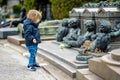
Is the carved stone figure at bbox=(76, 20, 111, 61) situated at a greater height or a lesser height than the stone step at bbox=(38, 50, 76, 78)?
greater

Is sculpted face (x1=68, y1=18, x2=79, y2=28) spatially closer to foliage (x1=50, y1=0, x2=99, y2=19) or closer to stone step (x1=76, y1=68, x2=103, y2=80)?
stone step (x1=76, y1=68, x2=103, y2=80)

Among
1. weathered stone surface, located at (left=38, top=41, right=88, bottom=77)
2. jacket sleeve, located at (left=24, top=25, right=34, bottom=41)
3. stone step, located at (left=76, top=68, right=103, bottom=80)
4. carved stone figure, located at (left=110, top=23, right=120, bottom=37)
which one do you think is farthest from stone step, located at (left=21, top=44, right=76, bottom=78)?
carved stone figure, located at (left=110, top=23, right=120, bottom=37)

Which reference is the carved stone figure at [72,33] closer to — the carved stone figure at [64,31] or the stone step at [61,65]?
the carved stone figure at [64,31]

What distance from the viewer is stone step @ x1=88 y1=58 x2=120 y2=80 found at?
5.59 metres

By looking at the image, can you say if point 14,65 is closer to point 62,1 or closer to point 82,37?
point 82,37

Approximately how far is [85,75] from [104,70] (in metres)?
0.66

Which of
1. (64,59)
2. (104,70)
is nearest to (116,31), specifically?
(64,59)

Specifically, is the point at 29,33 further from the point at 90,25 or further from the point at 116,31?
the point at 116,31

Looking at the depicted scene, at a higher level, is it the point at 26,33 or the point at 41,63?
the point at 26,33

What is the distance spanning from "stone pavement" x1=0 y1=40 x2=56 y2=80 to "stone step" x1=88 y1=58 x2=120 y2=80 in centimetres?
127

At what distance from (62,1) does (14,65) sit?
980 centimetres

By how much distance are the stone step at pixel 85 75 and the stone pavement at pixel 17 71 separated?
0.79m

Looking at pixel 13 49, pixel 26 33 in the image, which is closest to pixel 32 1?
pixel 13 49

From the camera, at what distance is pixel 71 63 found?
7.95 meters
